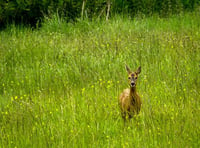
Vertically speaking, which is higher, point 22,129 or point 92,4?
point 92,4

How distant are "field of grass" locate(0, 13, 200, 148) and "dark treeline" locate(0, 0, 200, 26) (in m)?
1.05

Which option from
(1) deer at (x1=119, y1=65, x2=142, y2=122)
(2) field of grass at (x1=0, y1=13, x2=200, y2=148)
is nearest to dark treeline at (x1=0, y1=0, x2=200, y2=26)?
(2) field of grass at (x1=0, y1=13, x2=200, y2=148)

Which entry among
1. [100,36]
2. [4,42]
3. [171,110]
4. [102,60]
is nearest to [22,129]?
[171,110]

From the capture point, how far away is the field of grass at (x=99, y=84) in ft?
16.3

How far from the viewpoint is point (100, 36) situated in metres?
10.1

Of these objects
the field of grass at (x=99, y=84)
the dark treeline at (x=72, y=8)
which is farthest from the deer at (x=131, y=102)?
the dark treeline at (x=72, y=8)

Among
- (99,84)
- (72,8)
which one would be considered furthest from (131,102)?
(72,8)

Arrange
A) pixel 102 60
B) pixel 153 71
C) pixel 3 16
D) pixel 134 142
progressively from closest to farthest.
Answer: pixel 134 142
pixel 153 71
pixel 102 60
pixel 3 16

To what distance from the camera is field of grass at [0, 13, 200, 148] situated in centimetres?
498

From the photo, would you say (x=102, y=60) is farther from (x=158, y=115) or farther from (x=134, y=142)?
(x=134, y=142)

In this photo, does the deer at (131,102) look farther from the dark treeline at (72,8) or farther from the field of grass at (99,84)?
the dark treeline at (72,8)

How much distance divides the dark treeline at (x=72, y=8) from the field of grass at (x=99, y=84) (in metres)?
1.05

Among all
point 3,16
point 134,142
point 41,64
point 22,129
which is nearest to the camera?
point 134,142

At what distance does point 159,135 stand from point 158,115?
70cm
